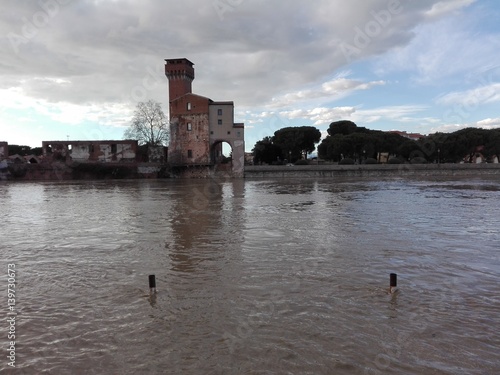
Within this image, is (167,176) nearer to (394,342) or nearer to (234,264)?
(234,264)

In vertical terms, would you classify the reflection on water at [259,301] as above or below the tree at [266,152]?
below

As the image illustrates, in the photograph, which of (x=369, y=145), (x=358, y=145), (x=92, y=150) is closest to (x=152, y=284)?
(x=92, y=150)

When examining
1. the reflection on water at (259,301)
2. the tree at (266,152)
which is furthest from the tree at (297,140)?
the reflection on water at (259,301)

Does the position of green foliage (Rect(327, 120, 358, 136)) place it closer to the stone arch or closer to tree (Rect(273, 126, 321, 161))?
tree (Rect(273, 126, 321, 161))

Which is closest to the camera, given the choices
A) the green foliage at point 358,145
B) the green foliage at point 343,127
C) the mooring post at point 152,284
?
the mooring post at point 152,284

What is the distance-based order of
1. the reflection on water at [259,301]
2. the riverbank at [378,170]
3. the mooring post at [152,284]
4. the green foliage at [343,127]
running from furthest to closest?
the green foliage at [343,127], the riverbank at [378,170], the mooring post at [152,284], the reflection on water at [259,301]

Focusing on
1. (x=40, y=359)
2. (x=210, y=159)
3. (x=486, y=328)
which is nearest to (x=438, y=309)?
(x=486, y=328)

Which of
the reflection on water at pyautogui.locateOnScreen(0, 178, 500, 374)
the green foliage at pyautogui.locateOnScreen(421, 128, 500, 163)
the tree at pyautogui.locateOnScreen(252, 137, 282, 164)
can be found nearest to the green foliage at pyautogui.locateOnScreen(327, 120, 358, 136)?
the tree at pyautogui.locateOnScreen(252, 137, 282, 164)

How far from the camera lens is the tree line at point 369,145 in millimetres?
64750

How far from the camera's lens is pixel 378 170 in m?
54.3

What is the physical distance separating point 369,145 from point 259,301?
68.6 meters

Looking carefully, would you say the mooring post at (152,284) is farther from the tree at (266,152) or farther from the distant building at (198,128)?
the tree at (266,152)

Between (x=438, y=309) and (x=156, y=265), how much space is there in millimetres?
4912

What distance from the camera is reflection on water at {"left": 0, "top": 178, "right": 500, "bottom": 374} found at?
403 cm
